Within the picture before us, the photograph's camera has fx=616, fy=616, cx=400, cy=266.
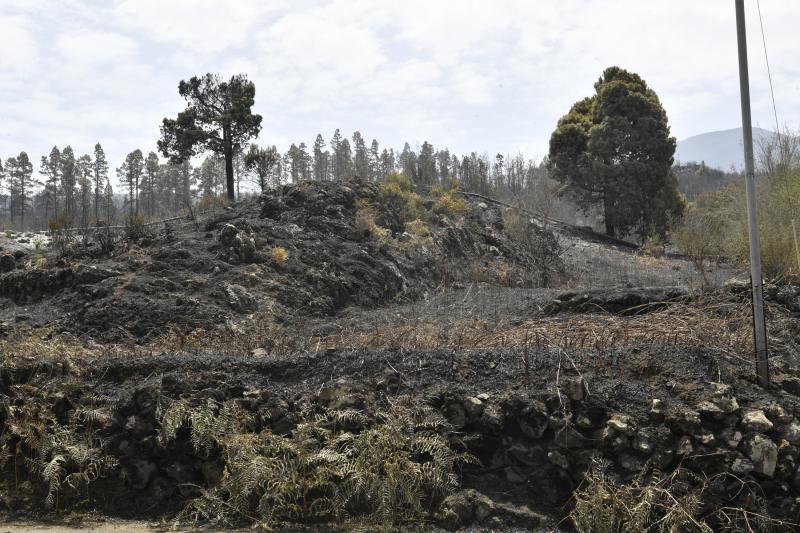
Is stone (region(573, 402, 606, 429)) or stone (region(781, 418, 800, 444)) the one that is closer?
A: stone (region(781, 418, 800, 444))

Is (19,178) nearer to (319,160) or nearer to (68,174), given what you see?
(68,174)

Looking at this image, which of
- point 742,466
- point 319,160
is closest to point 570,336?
point 742,466

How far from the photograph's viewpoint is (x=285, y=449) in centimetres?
510

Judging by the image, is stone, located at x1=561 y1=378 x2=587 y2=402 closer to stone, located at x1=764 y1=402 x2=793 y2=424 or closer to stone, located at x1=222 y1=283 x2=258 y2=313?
stone, located at x1=764 y1=402 x2=793 y2=424

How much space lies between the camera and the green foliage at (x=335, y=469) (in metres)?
4.79


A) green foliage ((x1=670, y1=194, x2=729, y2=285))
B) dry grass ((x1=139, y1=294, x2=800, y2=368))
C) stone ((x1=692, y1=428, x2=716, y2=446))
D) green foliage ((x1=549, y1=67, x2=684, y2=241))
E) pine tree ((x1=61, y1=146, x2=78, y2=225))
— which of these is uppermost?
pine tree ((x1=61, y1=146, x2=78, y2=225))

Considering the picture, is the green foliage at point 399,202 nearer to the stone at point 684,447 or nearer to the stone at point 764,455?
the stone at point 684,447

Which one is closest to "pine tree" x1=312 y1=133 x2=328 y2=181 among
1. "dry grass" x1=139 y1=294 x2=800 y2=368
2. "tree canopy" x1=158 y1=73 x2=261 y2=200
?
"tree canopy" x1=158 y1=73 x2=261 y2=200

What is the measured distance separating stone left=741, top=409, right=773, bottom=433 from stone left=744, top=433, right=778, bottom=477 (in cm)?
9

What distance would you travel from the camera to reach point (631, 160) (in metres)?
27.9

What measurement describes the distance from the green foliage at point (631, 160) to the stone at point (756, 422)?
77.4 ft

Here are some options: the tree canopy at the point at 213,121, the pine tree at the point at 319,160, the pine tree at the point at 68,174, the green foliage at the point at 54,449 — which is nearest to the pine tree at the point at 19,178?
the pine tree at the point at 68,174

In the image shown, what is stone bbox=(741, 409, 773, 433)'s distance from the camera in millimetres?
4738

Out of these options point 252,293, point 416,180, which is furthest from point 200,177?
point 252,293
